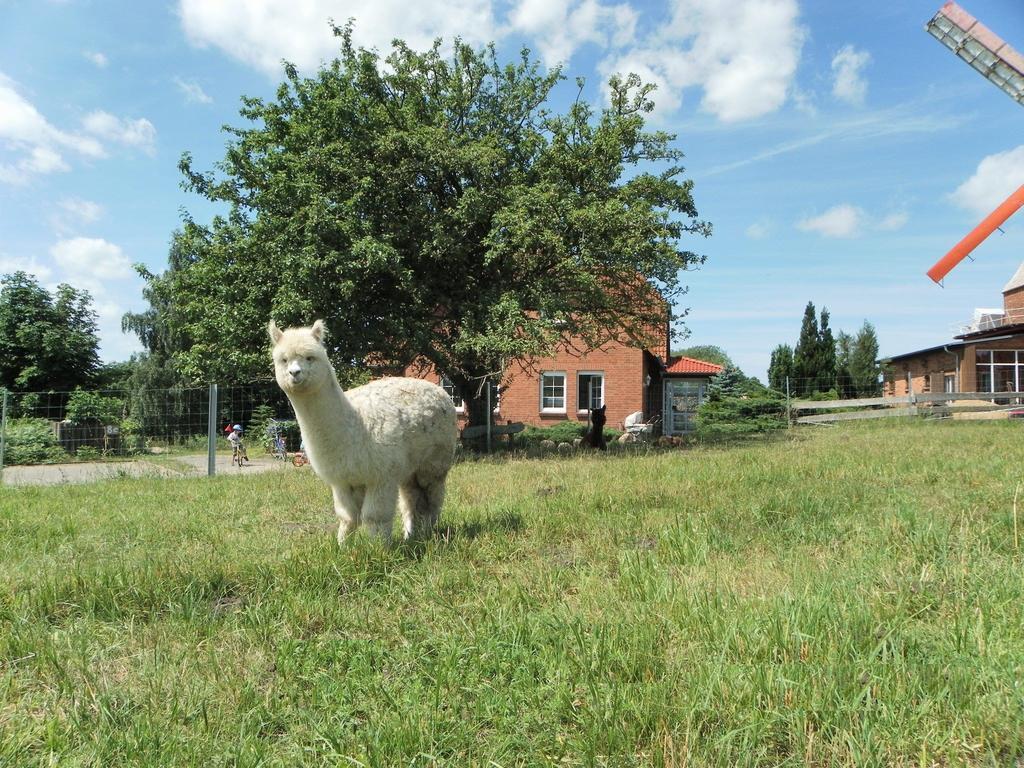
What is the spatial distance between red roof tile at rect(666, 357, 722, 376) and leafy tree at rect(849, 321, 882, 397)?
58.2 feet

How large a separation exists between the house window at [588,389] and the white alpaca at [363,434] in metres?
23.1

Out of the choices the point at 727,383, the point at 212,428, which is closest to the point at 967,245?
the point at 212,428

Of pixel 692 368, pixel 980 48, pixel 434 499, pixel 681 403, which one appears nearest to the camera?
pixel 434 499

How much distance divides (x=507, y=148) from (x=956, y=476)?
12459 mm

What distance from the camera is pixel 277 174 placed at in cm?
1440

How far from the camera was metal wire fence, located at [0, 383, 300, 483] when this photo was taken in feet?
44.3

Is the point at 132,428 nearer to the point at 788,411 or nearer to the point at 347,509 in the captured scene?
the point at 347,509

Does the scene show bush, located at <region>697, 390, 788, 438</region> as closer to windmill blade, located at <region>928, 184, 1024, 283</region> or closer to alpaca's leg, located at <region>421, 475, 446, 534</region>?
windmill blade, located at <region>928, 184, 1024, 283</region>

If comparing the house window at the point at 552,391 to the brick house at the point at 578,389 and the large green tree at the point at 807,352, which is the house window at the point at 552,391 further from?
the large green tree at the point at 807,352

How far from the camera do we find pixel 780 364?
49438 millimetres

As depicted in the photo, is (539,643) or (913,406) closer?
(539,643)

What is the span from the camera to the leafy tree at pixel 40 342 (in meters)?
28.3

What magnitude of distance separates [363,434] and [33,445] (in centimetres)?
1624

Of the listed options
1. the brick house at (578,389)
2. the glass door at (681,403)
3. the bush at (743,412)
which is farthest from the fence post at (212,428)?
the glass door at (681,403)
